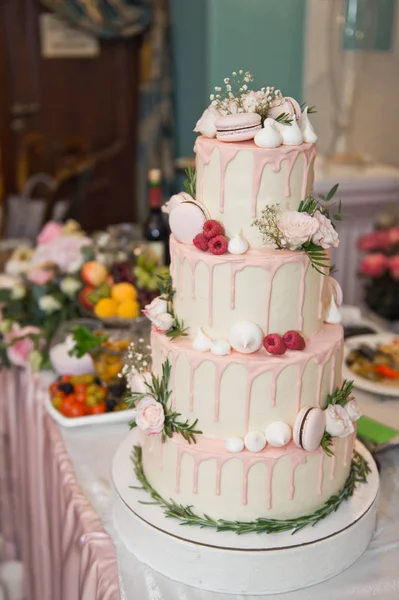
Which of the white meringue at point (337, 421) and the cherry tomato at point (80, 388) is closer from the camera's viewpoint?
the white meringue at point (337, 421)

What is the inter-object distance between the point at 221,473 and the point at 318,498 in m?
0.20

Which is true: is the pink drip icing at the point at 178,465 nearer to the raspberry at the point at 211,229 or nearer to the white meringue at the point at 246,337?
the white meringue at the point at 246,337

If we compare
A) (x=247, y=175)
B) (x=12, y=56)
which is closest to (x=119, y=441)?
(x=247, y=175)

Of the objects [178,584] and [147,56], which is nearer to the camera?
[178,584]

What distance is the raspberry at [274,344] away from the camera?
121 cm

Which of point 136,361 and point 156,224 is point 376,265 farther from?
point 136,361

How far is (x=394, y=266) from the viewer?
2.71 m

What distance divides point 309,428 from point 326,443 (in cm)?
7

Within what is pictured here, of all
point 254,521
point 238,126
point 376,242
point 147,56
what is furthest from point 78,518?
point 147,56

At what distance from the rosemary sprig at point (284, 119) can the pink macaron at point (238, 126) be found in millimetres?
40

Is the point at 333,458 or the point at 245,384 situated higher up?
the point at 245,384

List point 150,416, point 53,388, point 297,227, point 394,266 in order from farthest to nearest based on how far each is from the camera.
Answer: point 394,266 < point 53,388 < point 150,416 < point 297,227

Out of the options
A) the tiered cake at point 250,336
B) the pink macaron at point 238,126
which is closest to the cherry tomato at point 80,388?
the tiered cake at point 250,336

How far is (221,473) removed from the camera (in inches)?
49.3
